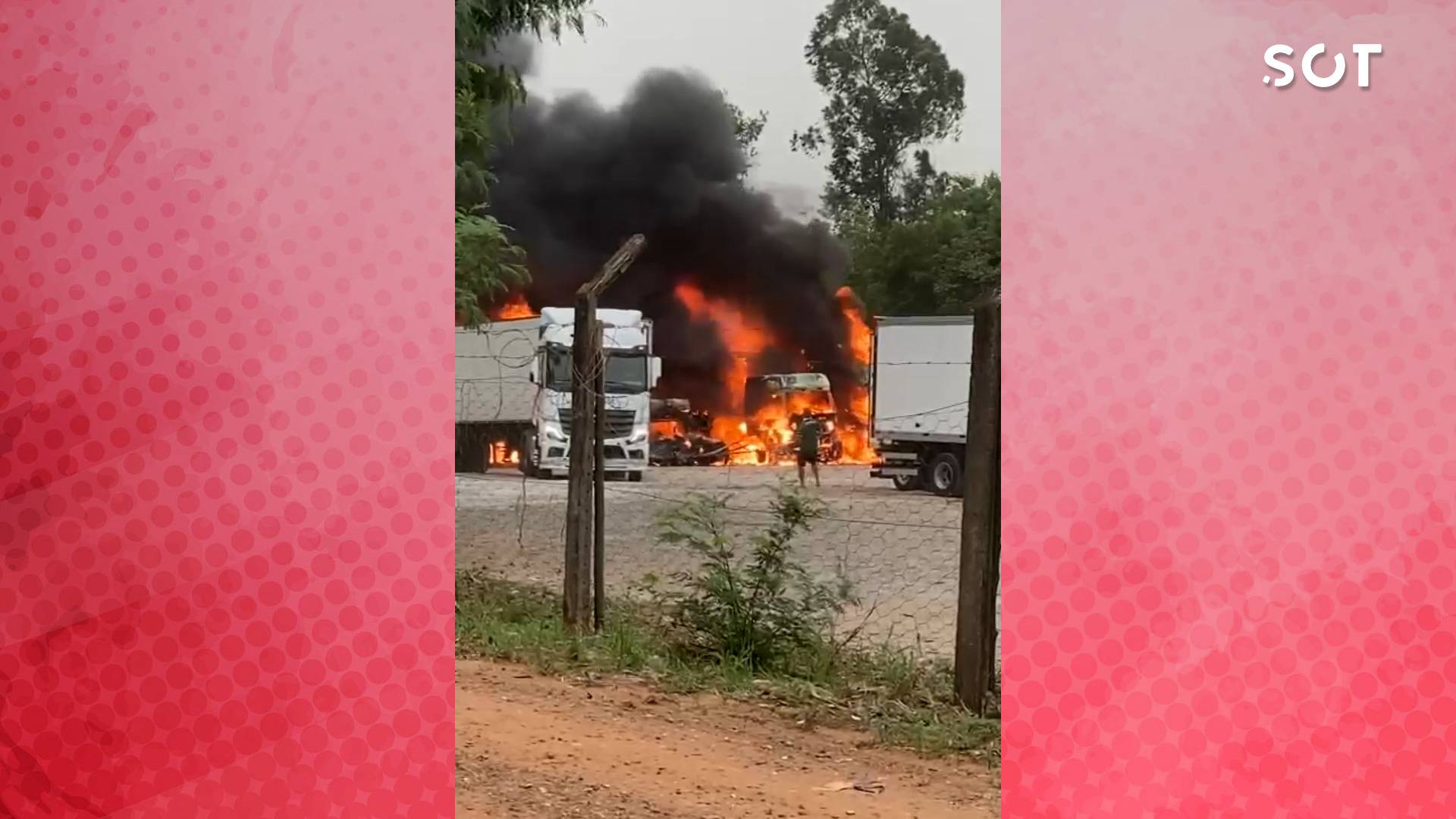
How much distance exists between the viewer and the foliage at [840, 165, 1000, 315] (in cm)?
248

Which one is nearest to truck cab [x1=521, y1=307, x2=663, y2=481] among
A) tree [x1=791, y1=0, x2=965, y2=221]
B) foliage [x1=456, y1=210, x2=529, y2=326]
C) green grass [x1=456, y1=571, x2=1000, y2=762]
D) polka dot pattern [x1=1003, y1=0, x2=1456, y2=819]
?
foliage [x1=456, y1=210, x2=529, y2=326]

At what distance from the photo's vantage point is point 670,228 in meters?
2.71

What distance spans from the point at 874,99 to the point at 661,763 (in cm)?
166

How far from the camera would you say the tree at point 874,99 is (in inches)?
97.8

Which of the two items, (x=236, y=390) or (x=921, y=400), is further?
(x=921, y=400)

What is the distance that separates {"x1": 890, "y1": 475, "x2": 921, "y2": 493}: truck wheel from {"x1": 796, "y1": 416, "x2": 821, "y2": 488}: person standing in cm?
20

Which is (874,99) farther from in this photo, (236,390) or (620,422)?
(236,390)

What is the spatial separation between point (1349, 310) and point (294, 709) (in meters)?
2.32

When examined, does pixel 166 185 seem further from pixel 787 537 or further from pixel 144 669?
pixel 787 537

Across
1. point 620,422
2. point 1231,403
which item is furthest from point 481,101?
point 1231,403

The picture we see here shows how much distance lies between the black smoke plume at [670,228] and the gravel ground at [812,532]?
24 centimetres

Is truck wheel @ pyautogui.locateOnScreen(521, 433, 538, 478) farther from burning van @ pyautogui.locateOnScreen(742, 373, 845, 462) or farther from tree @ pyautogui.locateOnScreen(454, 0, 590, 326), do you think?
burning van @ pyautogui.locateOnScreen(742, 373, 845, 462)

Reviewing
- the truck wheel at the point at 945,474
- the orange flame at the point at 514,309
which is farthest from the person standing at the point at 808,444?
the orange flame at the point at 514,309

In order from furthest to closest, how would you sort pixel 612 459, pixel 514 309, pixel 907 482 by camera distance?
pixel 612 459
pixel 514 309
pixel 907 482
